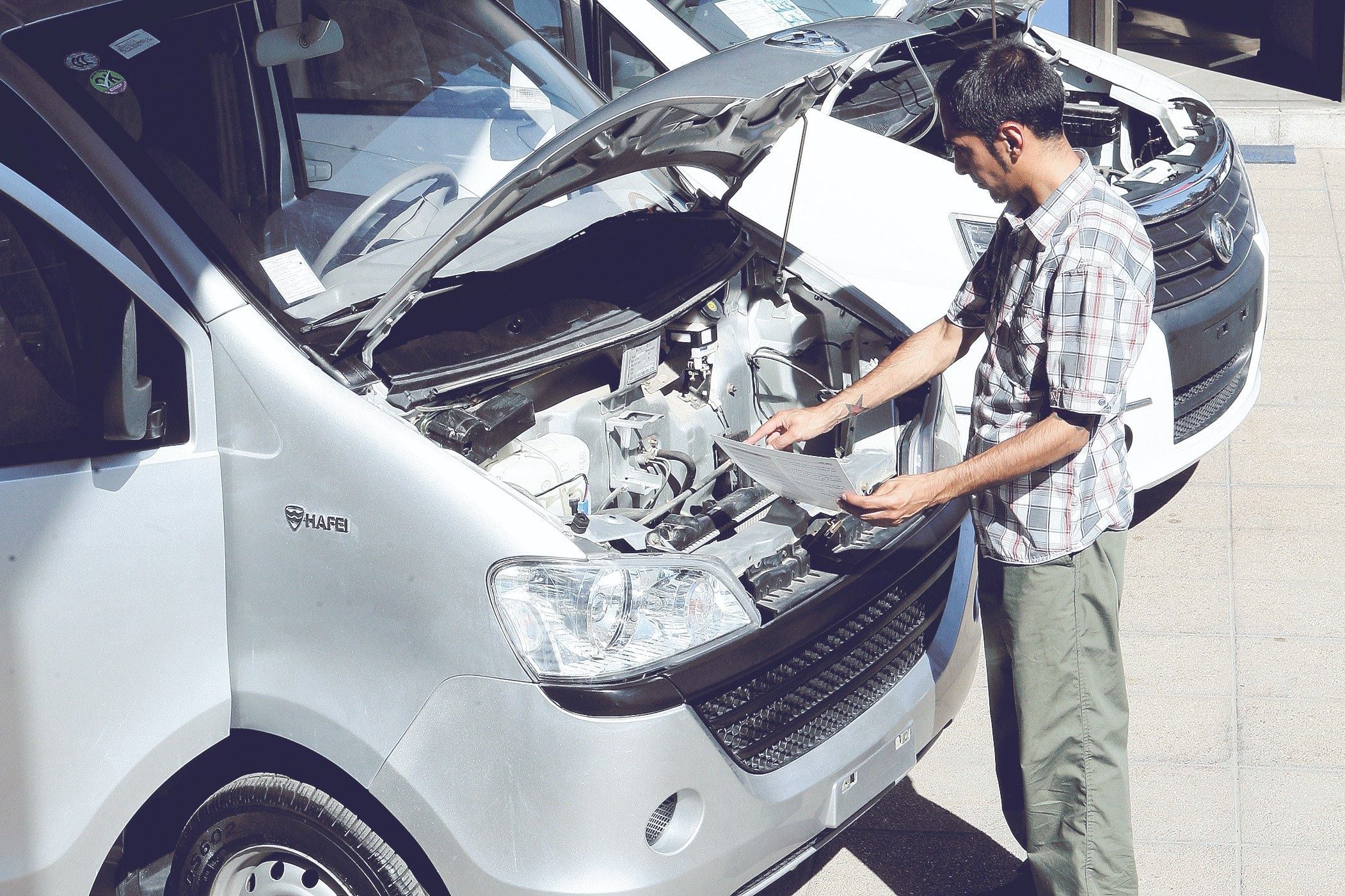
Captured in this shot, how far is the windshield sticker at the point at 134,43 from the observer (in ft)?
9.06

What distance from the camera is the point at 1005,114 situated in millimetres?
2361

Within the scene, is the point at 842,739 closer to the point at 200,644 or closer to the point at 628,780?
the point at 628,780

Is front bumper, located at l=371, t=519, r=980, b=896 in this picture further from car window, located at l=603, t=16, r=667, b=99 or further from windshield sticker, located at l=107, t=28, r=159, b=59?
car window, located at l=603, t=16, r=667, b=99

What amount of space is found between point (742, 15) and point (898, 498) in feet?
11.7

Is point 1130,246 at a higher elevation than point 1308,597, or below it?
higher

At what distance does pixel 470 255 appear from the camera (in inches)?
125

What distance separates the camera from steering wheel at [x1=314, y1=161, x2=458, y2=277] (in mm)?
2963

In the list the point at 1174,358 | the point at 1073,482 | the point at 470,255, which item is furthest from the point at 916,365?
the point at 1174,358

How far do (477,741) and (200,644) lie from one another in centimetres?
61

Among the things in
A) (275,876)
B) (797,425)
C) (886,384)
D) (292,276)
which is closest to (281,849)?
(275,876)

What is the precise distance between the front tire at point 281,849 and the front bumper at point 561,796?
5.6 inches

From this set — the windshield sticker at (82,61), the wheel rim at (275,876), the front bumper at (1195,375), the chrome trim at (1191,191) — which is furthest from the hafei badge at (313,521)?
the chrome trim at (1191,191)

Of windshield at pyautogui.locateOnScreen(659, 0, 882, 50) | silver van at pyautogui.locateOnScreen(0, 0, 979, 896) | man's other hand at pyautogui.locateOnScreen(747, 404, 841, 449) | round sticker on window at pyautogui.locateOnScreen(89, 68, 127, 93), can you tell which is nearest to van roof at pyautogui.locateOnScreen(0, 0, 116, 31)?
silver van at pyautogui.locateOnScreen(0, 0, 979, 896)

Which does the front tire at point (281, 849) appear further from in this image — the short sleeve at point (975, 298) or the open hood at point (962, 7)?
the open hood at point (962, 7)
